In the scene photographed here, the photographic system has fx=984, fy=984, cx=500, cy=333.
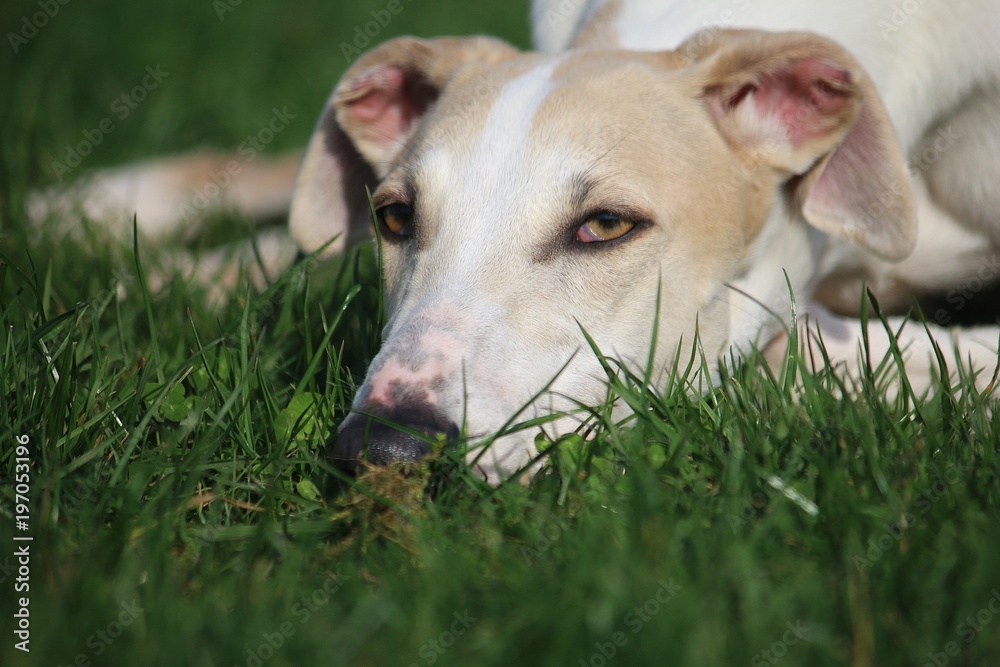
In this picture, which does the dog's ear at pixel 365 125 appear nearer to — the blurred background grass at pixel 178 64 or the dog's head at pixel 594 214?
the dog's head at pixel 594 214

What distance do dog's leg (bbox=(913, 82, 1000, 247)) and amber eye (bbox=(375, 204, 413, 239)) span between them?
1.72 meters

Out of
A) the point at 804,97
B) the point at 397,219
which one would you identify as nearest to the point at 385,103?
the point at 397,219

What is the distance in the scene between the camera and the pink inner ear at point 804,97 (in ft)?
8.13

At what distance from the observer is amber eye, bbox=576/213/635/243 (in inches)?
88.7

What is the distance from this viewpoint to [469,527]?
6.09 ft

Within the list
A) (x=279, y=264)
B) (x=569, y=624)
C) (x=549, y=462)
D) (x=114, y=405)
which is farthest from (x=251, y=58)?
(x=569, y=624)

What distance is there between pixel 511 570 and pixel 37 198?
3.39 meters

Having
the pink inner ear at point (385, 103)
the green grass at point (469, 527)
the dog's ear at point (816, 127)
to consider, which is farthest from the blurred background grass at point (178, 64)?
the dog's ear at point (816, 127)

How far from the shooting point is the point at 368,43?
7.18 metres

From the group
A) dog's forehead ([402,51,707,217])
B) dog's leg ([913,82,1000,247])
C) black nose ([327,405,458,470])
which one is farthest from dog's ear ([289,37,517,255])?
dog's leg ([913,82,1000,247])

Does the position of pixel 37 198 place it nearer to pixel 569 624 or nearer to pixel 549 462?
pixel 549 462

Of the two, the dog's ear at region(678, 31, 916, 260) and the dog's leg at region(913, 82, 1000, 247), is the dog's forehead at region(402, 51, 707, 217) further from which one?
the dog's leg at region(913, 82, 1000, 247)

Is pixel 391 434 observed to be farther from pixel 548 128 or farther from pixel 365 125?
pixel 365 125

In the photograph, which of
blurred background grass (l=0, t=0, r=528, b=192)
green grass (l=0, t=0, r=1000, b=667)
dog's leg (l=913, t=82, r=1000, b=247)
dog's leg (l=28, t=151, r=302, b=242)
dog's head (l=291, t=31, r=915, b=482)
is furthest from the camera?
blurred background grass (l=0, t=0, r=528, b=192)
